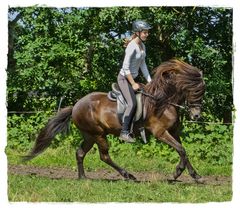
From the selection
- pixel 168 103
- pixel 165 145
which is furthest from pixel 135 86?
pixel 165 145

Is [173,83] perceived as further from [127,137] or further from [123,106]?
[127,137]

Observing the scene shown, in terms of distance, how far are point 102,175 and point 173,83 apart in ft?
6.91

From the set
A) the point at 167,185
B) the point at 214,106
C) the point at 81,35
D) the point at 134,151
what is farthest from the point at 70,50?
the point at 167,185

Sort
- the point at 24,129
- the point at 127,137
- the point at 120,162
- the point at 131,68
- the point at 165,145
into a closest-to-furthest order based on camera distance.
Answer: the point at 131,68 < the point at 127,137 < the point at 120,162 < the point at 165,145 < the point at 24,129

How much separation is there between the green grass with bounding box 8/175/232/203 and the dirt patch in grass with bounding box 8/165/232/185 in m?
0.76

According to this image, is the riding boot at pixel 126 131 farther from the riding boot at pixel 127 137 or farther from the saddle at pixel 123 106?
the saddle at pixel 123 106

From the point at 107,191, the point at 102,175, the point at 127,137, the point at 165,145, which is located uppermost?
the point at 127,137

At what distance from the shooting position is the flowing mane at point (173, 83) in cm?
831

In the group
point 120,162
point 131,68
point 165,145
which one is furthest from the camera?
point 165,145

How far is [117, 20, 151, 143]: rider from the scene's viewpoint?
8.09 meters

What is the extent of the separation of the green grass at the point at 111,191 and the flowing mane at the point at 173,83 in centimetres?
126

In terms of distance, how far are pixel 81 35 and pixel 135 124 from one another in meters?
3.78

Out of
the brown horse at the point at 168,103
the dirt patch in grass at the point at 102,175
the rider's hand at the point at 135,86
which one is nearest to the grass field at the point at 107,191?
the dirt patch in grass at the point at 102,175

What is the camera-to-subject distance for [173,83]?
839 cm
